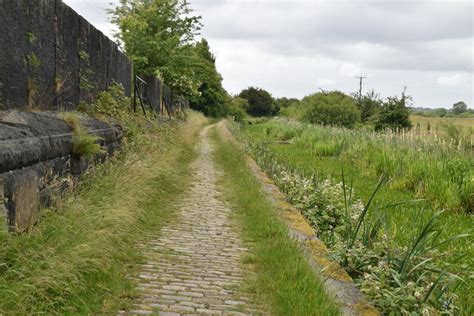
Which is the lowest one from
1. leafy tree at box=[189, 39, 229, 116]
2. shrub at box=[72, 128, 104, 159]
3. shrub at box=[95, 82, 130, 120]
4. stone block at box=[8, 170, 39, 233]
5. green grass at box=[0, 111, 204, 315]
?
green grass at box=[0, 111, 204, 315]

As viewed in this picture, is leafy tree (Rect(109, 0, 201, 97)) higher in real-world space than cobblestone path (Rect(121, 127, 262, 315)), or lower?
higher

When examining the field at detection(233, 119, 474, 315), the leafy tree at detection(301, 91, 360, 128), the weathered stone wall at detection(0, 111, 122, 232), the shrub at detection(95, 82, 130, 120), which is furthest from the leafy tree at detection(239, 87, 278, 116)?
the weathered stone wall at detection(0, 111, 122, 232)

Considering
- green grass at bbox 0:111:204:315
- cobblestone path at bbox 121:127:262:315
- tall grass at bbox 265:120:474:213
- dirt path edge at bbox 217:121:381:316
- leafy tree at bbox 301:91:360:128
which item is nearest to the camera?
green grass at bbox 0:111:204:315

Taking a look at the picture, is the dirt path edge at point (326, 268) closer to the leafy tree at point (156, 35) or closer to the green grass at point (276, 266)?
the green grass at point (276, 266)

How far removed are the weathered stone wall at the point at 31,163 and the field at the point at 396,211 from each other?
9.00ft

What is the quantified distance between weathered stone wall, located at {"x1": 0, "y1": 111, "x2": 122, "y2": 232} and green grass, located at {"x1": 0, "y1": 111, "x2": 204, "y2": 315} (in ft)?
0.57

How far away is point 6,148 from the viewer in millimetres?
3768

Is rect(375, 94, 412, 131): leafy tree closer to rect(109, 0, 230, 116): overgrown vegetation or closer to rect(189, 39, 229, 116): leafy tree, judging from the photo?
rect(109, 0, 230, 116): overgrown vegetation

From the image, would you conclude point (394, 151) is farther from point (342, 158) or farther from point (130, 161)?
point (130, 161)

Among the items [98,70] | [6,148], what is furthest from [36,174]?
[98,70]

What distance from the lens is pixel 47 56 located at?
6762 mm

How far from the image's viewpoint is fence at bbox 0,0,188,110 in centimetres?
551

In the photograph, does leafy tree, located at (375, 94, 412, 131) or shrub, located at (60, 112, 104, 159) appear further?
leafy tree, located at (375, 94, 412, 131)

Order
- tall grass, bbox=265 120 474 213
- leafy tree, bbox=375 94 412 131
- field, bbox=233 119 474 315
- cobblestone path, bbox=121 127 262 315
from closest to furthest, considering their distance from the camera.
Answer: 1. cobblestone path, bbox=121 127 262 315
2. field, bbox=233 119 474 315
3. tall grass, bbox=265 120 474 213
4. leafy tree, bbox=375 94 412 131
